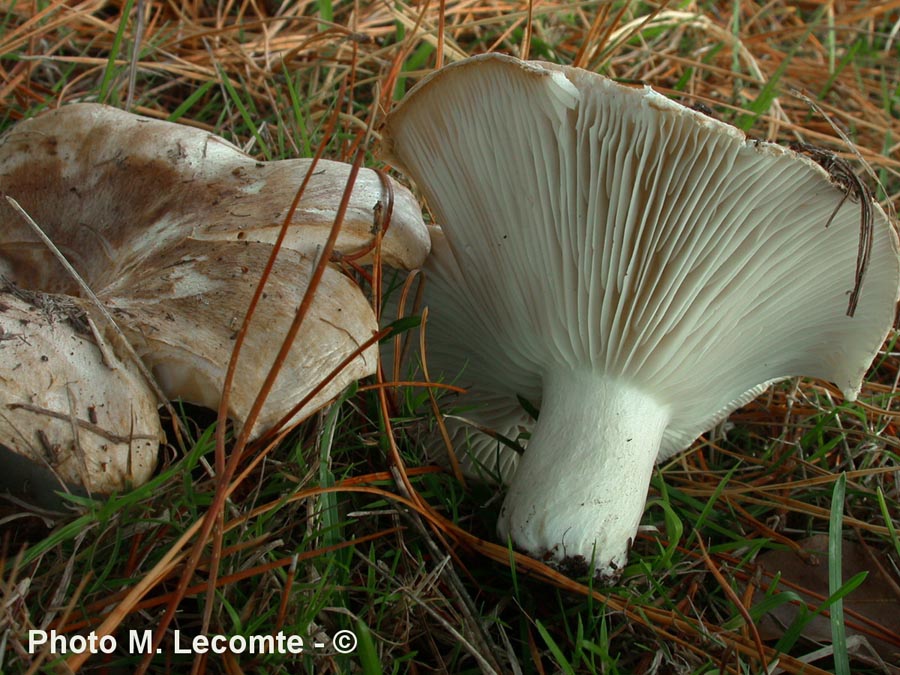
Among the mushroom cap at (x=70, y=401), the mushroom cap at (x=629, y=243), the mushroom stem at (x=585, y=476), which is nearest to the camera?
the mushroom cap at (x=70, y=401)

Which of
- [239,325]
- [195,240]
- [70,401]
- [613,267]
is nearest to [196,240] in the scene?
[195,240]

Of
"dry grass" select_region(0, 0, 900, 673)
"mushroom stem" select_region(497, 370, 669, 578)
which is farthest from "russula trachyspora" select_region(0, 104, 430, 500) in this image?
"mushroom stem" select_region(497, 370, 669, 578)

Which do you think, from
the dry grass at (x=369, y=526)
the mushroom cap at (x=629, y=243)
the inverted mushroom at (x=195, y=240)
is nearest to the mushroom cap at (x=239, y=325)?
the inverted mushroom at (x=195, y=240)

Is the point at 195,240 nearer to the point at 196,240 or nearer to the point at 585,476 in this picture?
the point at 196,240

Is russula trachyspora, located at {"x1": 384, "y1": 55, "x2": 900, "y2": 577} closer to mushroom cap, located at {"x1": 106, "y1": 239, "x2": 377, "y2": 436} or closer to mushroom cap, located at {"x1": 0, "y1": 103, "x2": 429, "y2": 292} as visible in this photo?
mushroom cap, located at {"x1": 0, "y1": 103, "x2": 429, "y2": 292}

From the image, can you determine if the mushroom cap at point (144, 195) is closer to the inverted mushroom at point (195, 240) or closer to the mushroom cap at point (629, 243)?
the inverted mushroom at point (195, 240)

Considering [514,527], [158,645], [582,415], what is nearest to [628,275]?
[582,415]
